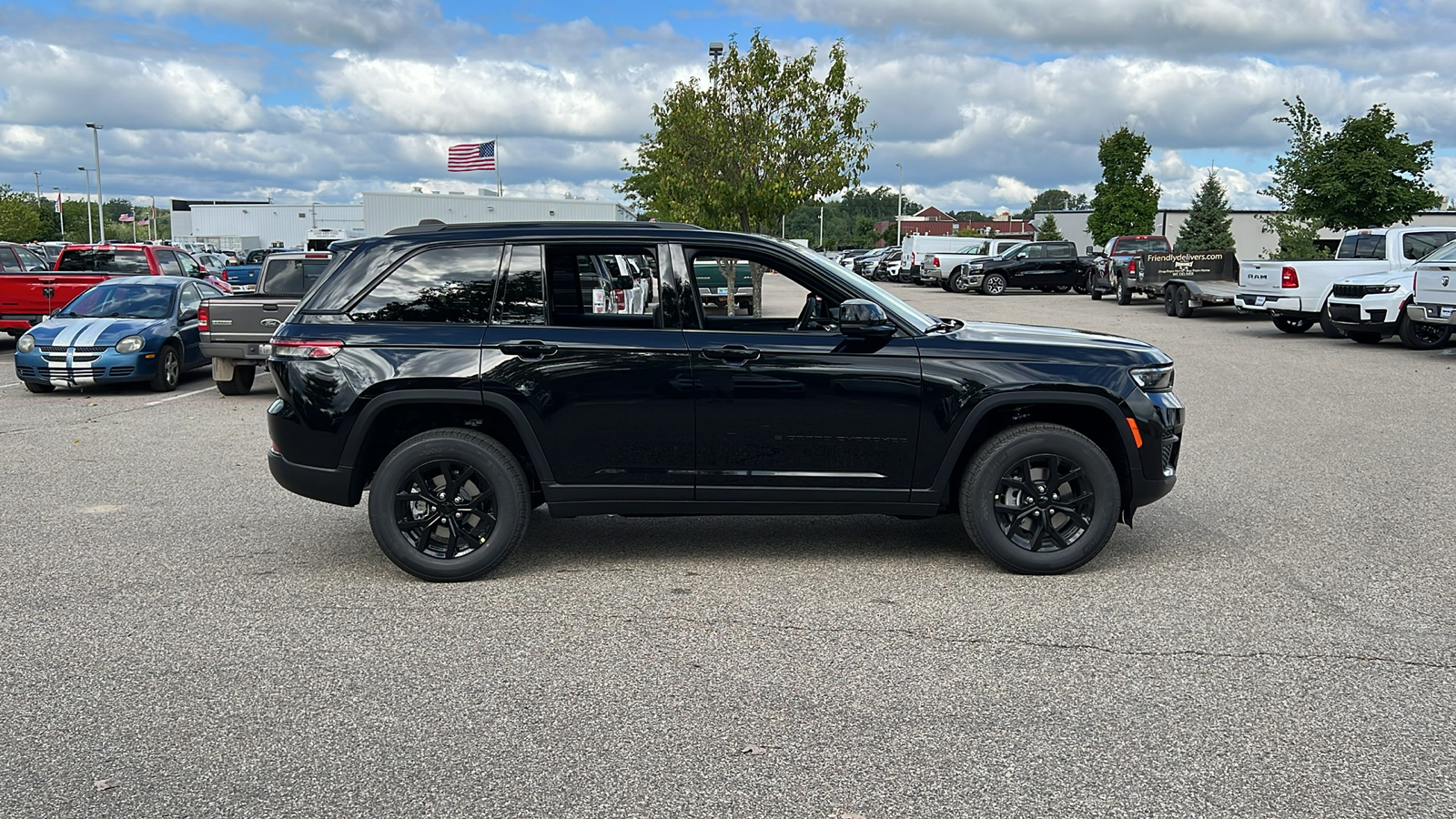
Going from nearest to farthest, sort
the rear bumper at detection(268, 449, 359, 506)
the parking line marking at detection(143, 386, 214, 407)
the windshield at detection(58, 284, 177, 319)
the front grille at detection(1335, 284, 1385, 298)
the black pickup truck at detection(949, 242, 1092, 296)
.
→ the rear bumper at detection(268, 449, 359, 506) → the parking line marking at detection(143, 386, 214, 407) → the windshield at detection(58, 284, 177, 319) → the front grille at detection(1335, 284, 1385, 298) → the black pickup truck at detection(949, 242, 1092, 296)

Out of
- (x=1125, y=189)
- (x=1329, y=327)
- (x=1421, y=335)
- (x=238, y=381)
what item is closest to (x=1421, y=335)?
(x=1421, y=335)

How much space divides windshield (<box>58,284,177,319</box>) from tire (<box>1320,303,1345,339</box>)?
17.0 metres

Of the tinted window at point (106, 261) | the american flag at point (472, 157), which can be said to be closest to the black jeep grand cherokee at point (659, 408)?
the tinted window at point (106, 261)

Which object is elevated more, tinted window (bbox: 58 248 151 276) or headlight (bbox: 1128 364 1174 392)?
tinted window (bbox: 58 248 151 276)

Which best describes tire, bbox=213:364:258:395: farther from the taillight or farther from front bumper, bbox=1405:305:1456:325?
front bumper, bbox=1405:305:1456:325

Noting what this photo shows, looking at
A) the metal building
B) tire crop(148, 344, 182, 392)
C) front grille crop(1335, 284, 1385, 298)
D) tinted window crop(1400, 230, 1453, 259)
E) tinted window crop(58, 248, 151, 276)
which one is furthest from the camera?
the metal building

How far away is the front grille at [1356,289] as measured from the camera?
749 inches

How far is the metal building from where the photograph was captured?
53.2 metres

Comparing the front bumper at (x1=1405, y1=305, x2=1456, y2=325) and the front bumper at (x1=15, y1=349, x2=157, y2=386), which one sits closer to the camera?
the front bumper at (x1=15, y1=349, x2=157, y2=386)

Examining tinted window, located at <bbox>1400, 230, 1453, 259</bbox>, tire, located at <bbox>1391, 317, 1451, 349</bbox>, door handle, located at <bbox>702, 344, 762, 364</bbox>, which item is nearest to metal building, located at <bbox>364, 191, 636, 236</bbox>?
tinted window, located at <bbox>1400, 230, 1453, 259</bbox>

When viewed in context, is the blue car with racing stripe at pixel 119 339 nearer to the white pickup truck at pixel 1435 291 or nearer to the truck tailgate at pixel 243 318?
the truck tailgate at pixel 243 318

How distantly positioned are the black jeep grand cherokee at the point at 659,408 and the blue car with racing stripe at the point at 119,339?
950 centimetres

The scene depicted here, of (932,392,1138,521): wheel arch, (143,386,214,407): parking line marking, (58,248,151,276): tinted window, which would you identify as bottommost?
(143,386,214,407): parking line marking

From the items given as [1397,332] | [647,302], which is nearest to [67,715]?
[647,302]
